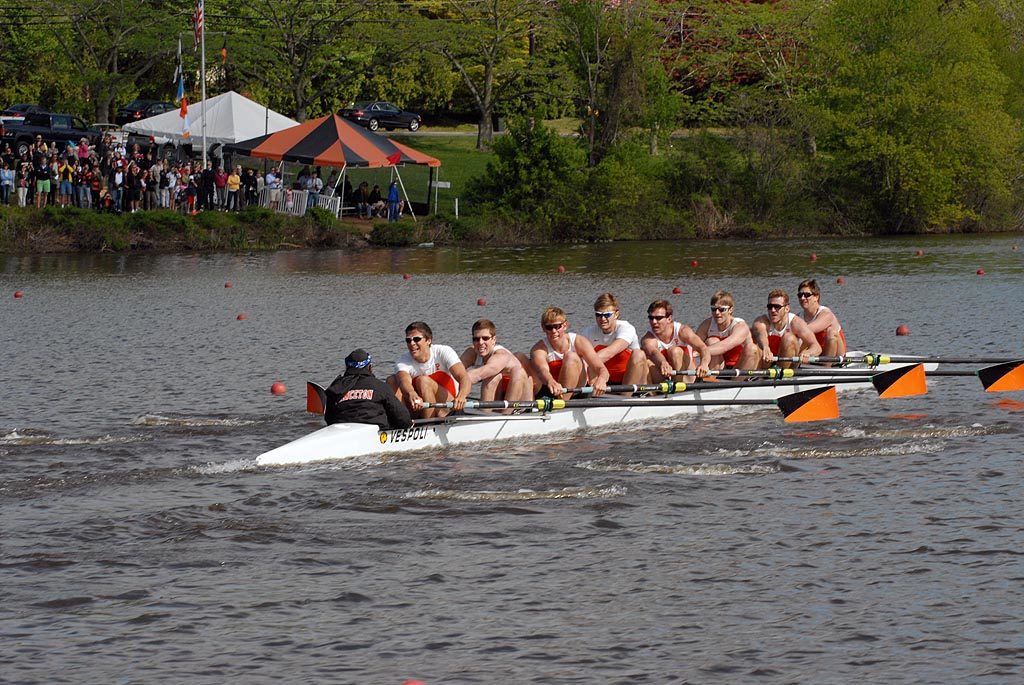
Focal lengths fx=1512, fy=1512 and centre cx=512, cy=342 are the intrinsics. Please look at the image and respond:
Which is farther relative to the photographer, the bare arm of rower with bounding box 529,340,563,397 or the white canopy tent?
the white canopy tent

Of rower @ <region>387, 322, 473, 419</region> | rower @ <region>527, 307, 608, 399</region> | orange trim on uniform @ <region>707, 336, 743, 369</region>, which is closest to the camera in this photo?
rower @ <region>387, 322, 473, 419</region>

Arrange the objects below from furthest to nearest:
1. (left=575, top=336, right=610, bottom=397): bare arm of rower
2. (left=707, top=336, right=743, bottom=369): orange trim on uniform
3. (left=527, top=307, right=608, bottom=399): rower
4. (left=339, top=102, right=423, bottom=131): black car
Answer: (left=339, top=102, right=423, bottom=131): black car
(left=707, top=336, right=743, bottom=369): orange trim on uniform
(left=575, top=336, right=610, bottom=397): bare arm of rower
(left=527, top=307, right=608, bottom=399): rower

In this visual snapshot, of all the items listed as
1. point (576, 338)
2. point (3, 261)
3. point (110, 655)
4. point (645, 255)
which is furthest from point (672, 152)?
point (110, 655)

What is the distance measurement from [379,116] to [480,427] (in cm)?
5277

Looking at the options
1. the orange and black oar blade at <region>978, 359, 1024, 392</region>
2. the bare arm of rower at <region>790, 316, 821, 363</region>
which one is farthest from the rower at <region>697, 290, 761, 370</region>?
the orange and black oar blade at <region>978, 359, 1024, 392</region>

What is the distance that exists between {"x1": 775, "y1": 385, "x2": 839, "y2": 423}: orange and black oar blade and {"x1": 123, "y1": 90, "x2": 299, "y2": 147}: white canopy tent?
121ft

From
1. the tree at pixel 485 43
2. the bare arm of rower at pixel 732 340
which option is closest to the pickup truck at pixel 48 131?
the tree at pixel 485 43

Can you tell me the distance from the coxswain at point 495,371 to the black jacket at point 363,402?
119 cm

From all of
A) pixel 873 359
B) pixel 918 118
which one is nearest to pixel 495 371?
pixel 873 359

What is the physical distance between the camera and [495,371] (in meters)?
17.0

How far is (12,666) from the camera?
1001 centimetres

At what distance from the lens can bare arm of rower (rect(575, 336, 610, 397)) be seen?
57.8ft

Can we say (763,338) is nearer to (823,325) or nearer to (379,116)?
(823,325)

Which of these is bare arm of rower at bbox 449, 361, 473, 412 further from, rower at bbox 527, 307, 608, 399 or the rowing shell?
rower at bbox 527, 307, 608, 399
